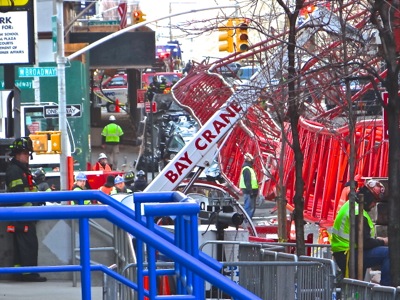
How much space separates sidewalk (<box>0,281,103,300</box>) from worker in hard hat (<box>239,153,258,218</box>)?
49.2ft

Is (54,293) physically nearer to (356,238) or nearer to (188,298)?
(356,238)

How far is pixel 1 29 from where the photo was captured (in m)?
18.5

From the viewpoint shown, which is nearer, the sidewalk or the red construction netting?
the sidewalk

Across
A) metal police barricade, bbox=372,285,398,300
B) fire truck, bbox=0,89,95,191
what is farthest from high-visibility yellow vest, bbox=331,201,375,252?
fire truck, bbox=0,89,95,191

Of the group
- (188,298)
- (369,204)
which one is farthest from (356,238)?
(188,298)

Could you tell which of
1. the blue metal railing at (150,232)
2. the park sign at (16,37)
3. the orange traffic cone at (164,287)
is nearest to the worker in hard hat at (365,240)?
the orange traffic cone at (164,287)

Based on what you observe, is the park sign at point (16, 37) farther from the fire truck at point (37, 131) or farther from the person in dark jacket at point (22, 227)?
the person in dark jacket at point (22, 227)

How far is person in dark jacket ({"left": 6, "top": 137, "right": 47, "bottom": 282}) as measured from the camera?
42.7ft

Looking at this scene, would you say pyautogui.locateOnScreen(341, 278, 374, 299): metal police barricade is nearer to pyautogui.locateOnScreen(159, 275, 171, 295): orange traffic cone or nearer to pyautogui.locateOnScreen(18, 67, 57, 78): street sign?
pyautogui.locateOnScreen(159, 275, 171, 295): orange traffic cone

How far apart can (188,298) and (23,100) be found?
117ft

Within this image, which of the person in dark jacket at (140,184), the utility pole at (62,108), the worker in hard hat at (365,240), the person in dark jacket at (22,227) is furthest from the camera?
the person in dark jacket at (140,184)

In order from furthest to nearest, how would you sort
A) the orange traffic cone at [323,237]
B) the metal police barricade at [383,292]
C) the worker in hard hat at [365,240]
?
the orange traffic cone at [323,237] < the worker in hard hat at [365,240] < the metal police barricade at [383,292]

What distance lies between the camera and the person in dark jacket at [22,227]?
13023 mm

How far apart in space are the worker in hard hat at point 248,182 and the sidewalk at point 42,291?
15.0 m
